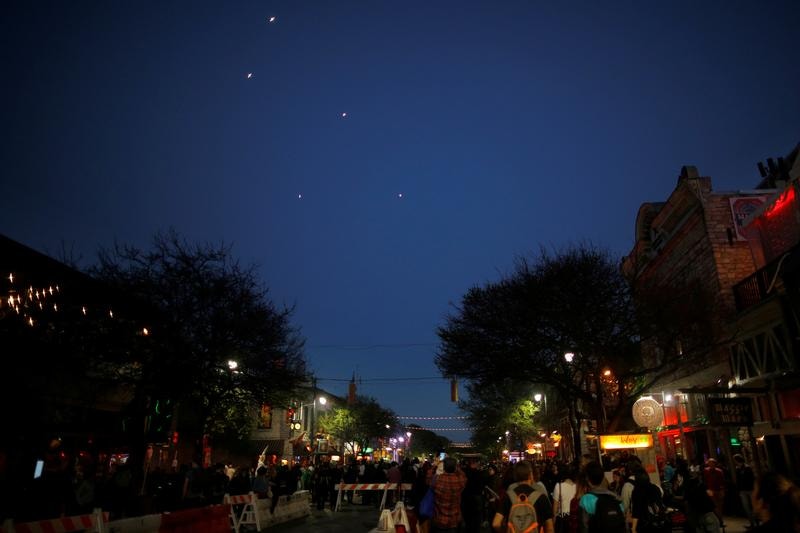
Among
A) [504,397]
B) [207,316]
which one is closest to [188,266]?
[207,316]

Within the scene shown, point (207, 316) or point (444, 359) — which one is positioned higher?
point (207, 316)

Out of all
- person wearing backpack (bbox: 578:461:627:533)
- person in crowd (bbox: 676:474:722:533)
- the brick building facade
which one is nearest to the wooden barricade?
person in crowd (bbox: 676:474:722:533)

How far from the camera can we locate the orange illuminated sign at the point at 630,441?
16.6 meters

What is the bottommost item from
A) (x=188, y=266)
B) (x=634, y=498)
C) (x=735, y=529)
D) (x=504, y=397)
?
(x=735, y=529)

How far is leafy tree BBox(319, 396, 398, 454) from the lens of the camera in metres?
59.0

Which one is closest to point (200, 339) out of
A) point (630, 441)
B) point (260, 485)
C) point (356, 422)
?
point (260, 485)

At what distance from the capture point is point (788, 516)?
469 cm

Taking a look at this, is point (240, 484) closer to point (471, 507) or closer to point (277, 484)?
point (277, 484)

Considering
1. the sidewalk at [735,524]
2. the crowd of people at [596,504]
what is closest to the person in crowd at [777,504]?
the crowd of people at [596,504]

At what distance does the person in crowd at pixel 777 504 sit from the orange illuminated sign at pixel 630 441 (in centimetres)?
1231

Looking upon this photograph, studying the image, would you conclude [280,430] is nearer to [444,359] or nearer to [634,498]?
[444,359]

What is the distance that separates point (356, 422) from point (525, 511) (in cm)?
5886

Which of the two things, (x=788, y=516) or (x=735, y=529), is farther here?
(x=735, y=529)

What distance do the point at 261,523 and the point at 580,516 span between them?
13287mm
